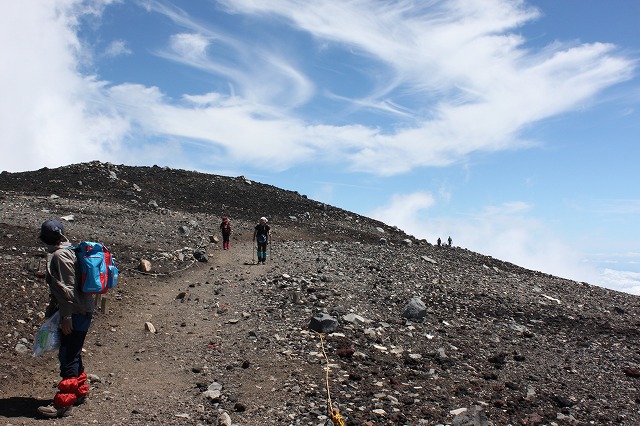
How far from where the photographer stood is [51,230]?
6801mm

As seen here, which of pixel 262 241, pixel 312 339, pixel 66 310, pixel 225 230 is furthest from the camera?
pixel 225 230

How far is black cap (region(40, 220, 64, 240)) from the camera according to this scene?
6.79m

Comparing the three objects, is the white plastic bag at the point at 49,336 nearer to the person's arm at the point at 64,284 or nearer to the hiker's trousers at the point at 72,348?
the hiker's trousers at the point at 72,348

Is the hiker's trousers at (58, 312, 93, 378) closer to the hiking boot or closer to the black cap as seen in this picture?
the hiking boot

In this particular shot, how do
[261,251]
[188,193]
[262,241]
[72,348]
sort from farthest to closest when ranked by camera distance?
[188,193] → [261,251] → [262,241] → [72,348]

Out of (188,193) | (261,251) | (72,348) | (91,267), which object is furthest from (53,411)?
(188,193)

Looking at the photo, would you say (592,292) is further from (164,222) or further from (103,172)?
(103,172)

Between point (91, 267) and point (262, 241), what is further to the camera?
point (262, 241)

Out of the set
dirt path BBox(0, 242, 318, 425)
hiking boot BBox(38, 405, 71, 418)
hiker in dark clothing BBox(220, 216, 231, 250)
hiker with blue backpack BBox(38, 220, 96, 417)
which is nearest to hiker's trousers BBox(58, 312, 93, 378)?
hiker with blue backpack BBox(38, 220, 96, 417)

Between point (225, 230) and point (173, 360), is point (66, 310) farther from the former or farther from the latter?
point (225, 230)

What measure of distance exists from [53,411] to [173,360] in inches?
117

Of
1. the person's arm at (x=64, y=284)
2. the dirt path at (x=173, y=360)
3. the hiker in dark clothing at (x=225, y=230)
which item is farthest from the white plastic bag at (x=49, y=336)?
the hiker in dark clothing at (x=225, y=230)

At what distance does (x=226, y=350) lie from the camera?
33.0 feet

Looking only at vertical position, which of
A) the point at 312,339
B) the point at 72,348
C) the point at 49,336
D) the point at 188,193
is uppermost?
the point at 188,193
